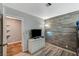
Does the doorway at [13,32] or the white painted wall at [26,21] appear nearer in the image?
the white painted wall at [26,21]

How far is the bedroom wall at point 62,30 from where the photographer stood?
2.38m

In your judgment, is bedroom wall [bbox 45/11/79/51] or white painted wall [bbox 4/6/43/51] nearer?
white painted wall [bbox 4/6/43/51]

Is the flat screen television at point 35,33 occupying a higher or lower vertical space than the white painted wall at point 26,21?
lower

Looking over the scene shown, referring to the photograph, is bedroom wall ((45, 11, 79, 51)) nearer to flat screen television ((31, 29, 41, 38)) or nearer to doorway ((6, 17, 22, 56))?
flat screen television ((31, 29, 41, 38))

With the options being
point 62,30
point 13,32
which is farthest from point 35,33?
point 13,32

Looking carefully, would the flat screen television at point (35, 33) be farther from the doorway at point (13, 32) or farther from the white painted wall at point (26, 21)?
the doorway at point (13, 32)

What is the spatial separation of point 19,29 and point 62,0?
6.89 feet

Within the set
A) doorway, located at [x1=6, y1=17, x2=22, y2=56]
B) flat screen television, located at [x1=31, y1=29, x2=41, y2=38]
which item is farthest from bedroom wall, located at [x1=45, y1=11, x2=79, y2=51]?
doorway, located at [x1=6, y1=17, x2=22, y2=56]

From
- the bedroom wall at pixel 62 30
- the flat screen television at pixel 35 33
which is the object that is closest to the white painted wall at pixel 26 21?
the flat screen television at pixel 35 33

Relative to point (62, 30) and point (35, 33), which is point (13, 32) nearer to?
point (35, 33)

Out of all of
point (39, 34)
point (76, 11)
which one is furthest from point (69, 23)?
point (39, 34)

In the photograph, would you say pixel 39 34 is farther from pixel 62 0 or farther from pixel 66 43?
pixel 62 0

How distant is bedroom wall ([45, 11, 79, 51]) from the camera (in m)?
2.38

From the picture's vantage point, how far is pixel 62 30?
2455 mm
